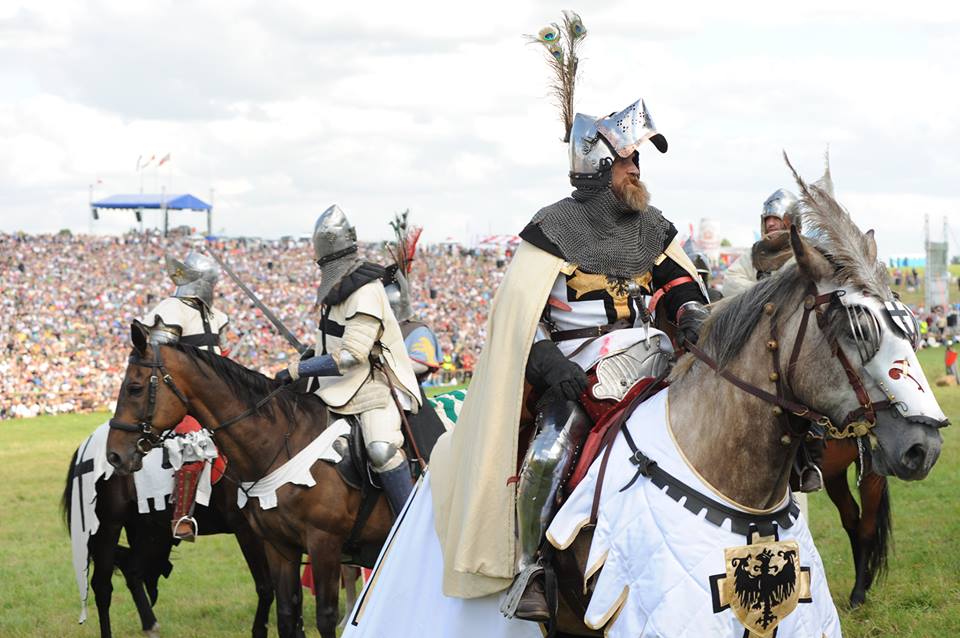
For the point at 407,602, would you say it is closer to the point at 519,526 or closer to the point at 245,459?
the point at 519,526

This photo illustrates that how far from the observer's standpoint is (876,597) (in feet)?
24.6

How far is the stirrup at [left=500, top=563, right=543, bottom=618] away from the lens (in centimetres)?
379

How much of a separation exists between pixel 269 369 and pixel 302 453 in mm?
27453

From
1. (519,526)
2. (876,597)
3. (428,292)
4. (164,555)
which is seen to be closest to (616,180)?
(519,526)

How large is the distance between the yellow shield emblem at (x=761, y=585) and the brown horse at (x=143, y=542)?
488 cm

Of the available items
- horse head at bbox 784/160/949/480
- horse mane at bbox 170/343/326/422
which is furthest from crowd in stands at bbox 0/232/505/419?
horse head at bbox 784/160/949/480

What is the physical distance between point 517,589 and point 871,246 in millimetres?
1577

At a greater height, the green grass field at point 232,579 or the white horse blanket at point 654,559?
the white horse blanket at point 654,559

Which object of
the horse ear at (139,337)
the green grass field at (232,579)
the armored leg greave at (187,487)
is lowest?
the green grass field at (232,579)

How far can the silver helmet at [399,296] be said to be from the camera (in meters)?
8.74

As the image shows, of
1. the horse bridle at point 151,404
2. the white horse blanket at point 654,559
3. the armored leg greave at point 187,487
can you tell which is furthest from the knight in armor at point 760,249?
the armored leg greave at point 187,487

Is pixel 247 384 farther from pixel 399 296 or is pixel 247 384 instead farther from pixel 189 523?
pixel 399 296

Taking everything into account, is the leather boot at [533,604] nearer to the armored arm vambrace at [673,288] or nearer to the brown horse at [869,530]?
the armored arm vambrace at [673,288]

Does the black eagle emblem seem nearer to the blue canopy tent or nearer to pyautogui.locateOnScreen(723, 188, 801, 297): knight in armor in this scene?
pyautogui.locateOnScreen(723, 188, 801, 297): knight in armor
